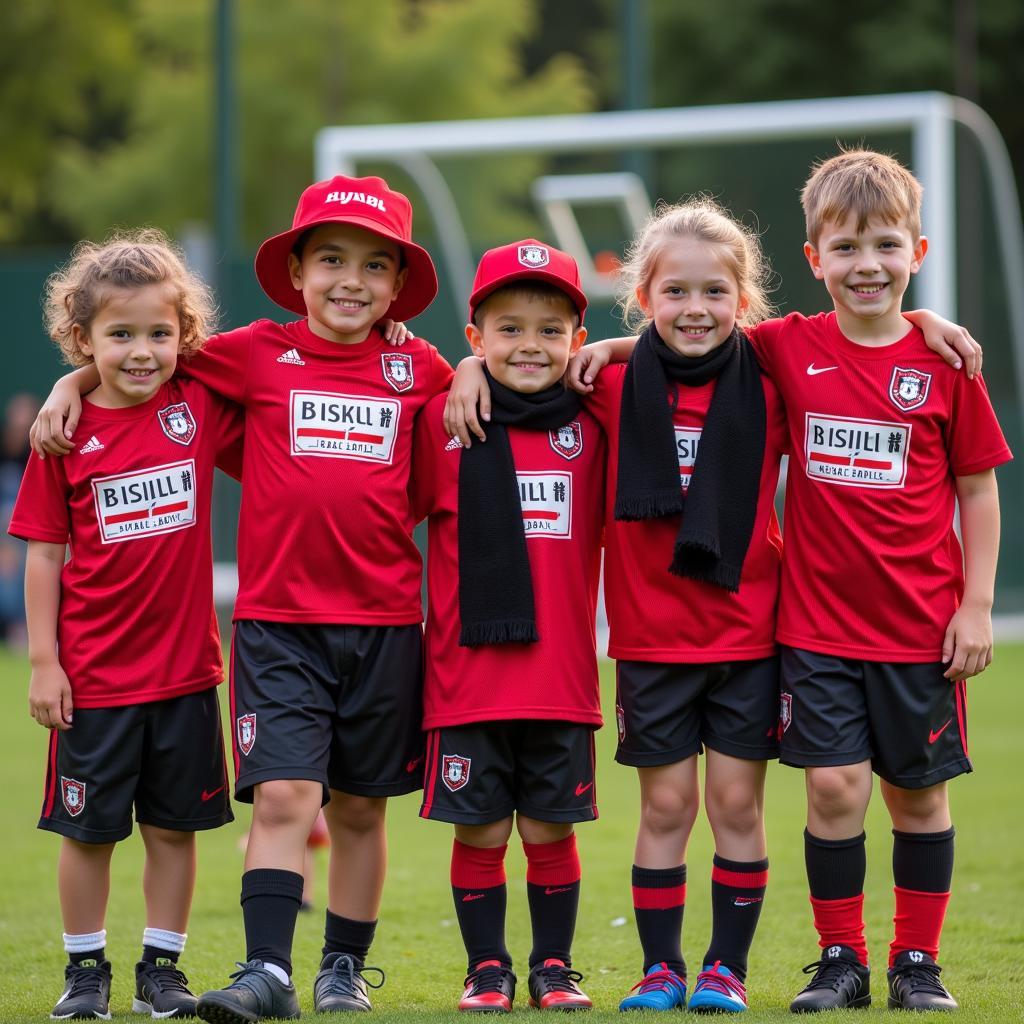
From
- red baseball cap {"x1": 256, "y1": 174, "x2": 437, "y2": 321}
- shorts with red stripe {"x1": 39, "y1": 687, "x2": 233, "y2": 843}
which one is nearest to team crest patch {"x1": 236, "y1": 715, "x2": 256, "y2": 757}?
shorts with red stripe {"x1": 39, "y1": 687, "x2": 233, "y2": 843}

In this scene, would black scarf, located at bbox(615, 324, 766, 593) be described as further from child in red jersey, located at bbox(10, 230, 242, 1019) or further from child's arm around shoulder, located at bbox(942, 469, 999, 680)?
child in red jersey, located at bbox(10, 230, 242, 1019)

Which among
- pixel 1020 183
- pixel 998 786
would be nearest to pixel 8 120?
pixel 1020 183

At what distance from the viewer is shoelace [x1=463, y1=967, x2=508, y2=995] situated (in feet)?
13.0

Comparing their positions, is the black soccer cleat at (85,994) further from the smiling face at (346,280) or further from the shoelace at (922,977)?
the shoelace at (922,977)

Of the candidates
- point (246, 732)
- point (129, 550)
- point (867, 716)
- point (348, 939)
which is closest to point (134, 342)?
point (129, 550)

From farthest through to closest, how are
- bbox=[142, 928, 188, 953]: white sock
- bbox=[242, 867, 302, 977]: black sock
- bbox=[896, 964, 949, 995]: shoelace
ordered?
bbox=[142, 928, 188, 953]: white sock
bbox=[896, 964, 949, 995]: shoelace
bbox=[242, 867, 302, 977]: black sock

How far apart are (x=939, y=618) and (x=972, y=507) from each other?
292mm

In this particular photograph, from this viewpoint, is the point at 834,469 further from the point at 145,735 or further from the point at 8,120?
the point at 8,120

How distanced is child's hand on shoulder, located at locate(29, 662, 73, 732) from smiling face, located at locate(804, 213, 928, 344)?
2027mm

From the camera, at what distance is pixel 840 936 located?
3977 mm

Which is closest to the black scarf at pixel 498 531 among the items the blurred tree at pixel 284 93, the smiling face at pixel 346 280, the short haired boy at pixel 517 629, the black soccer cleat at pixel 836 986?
the short haired boy at pixel 517 629

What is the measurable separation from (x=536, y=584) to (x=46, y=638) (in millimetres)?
1176

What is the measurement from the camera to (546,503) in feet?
13.4

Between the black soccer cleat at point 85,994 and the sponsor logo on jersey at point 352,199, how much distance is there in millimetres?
1946
